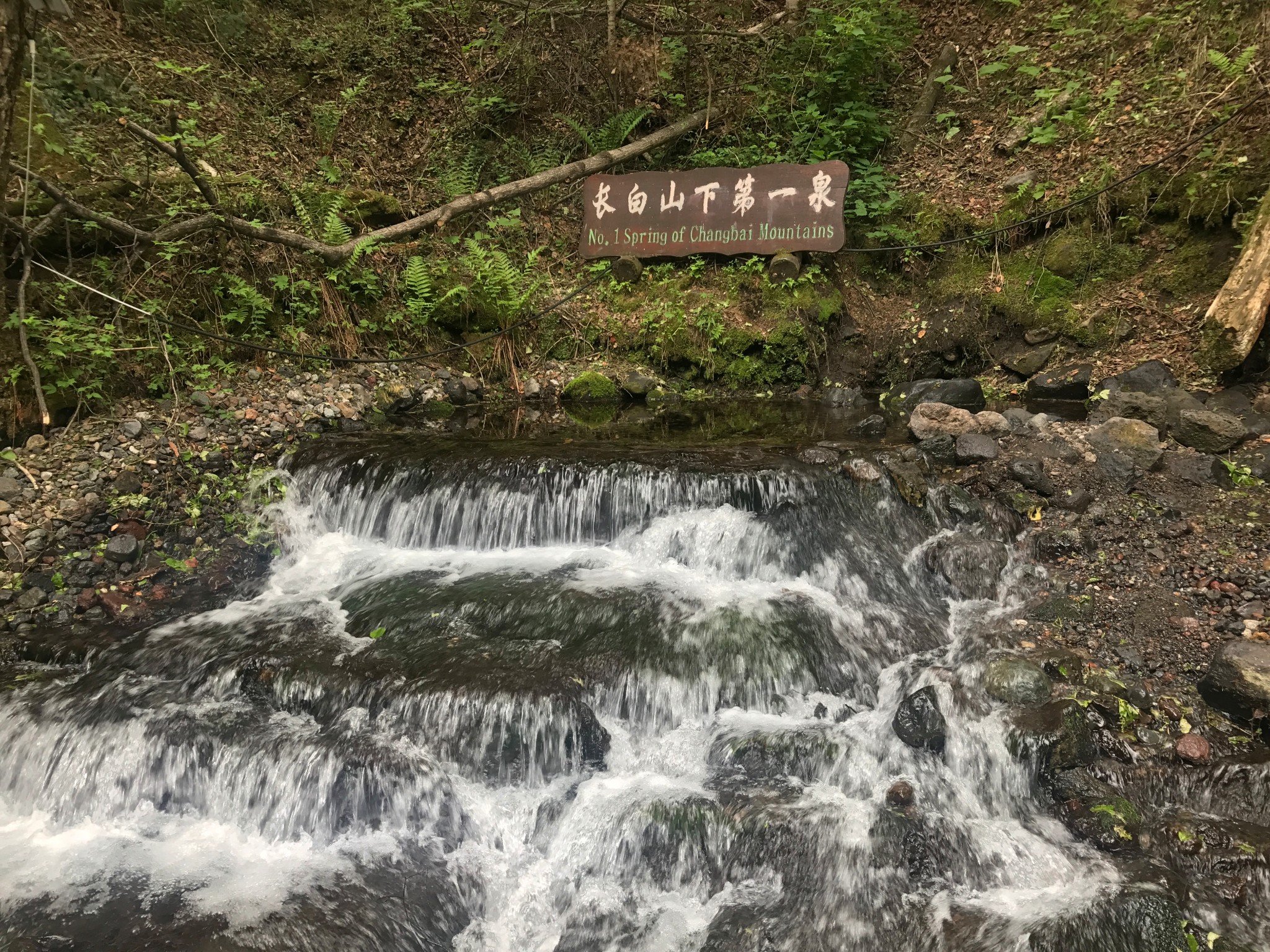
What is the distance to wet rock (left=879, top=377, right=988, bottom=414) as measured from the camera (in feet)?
→ 23.2

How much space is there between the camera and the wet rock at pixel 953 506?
5281 millimetres

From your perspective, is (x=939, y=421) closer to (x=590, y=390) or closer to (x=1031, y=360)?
(x=1031, y=360)

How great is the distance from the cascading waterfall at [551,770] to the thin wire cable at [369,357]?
103 inches

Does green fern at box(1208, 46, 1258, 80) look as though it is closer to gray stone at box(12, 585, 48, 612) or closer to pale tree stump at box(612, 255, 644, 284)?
pale tree stump at box(612, 255, 644, 284)

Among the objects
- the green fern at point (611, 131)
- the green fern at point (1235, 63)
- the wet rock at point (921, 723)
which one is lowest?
the wet rock at point (921, 723)

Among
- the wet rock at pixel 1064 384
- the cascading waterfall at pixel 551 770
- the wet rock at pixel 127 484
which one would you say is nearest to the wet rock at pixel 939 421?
the cascading waterfall at pixel 551 770

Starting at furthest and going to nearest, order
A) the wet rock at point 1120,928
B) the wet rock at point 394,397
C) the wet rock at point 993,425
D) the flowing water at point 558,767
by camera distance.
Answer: the wet rock at point 394,397 → the wet rock at point 993,425 → the flowing water at point 558,767 → the wet rock at point 1120,928

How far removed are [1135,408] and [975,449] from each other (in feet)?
4.93

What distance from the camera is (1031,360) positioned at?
7.38 metres

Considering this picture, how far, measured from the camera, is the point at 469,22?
11.1 m

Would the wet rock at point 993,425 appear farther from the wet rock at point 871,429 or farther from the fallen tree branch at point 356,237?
the fallen tree branch at point 356,237

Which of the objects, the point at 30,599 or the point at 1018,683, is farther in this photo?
the point at 30,599

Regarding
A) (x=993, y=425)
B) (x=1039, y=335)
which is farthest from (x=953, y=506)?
(x=1039, y=335)

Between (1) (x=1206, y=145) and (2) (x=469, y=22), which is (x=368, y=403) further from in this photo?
(1) (x=1206, y=145)
